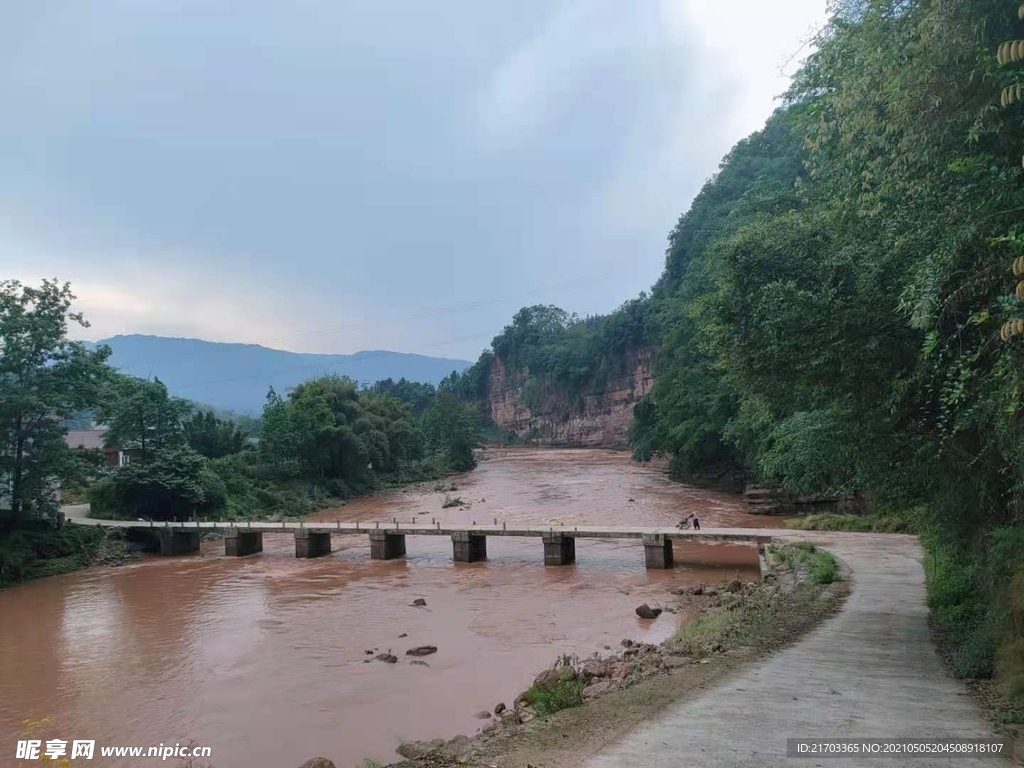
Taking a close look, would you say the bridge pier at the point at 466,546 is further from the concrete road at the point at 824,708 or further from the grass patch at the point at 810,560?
the concrete road at the point at 824,708

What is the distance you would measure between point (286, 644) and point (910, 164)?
1367 cm

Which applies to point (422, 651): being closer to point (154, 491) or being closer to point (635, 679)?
point (635, 679)

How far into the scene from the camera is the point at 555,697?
23.2 feet

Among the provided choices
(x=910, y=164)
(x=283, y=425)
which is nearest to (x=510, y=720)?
(x=910, y=164)

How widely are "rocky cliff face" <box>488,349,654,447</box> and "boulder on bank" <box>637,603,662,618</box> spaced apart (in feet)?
229

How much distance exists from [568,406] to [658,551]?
81781 mm

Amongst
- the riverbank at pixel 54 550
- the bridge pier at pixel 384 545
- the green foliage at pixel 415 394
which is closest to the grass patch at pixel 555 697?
the bridge pier at pixel 384 545

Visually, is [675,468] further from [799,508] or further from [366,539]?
[366,539]

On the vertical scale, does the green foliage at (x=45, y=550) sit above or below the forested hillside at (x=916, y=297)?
below

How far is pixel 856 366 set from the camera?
7340 millimetres

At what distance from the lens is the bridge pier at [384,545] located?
23984 mm

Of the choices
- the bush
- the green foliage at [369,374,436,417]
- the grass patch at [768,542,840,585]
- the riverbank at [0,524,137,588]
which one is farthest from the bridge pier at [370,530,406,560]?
the green foliage at [369,374,436,417]

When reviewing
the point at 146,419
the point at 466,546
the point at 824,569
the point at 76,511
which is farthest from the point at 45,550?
the point at 824,569

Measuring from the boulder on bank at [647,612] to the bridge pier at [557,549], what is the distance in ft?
21.3
